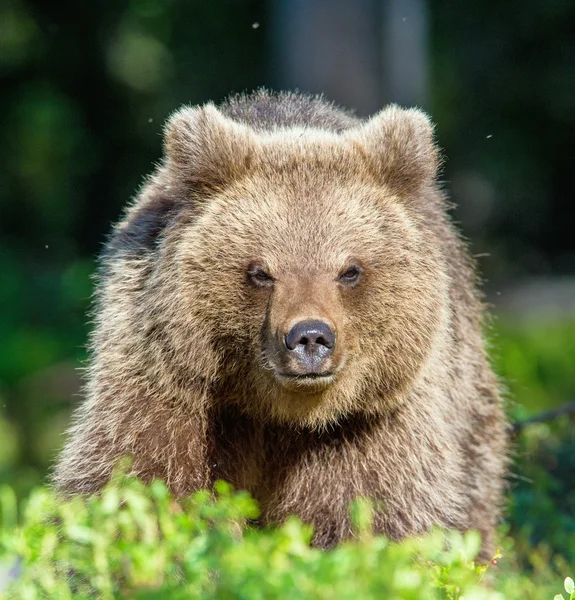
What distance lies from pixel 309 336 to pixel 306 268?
43 centimetres

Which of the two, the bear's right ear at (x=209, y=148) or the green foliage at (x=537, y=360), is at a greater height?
the bear's right ear at (x=209, y=148)

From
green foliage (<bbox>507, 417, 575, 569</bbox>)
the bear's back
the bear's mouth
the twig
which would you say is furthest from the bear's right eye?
the twig

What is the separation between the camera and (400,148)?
5516mm

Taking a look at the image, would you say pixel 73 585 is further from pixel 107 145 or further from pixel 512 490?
pixel 107 145

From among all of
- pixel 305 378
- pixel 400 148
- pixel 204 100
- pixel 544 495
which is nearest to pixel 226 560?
pixel 305 378

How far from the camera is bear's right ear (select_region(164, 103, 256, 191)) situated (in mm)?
5398

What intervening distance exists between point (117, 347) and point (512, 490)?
3.73 meters

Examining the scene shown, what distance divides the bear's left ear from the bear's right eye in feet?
2.61

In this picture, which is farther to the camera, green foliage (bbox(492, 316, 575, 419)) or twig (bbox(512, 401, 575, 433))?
green foliage (bbox(492, 316, 575, 419))

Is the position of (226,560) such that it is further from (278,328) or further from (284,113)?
(284,113)

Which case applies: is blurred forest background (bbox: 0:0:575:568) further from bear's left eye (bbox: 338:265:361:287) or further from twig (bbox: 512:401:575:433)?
bear's left eye (bbox: 338:265:361:287)

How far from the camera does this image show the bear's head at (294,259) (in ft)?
16.9

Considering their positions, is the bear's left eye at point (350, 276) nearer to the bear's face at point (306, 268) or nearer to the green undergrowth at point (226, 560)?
the bear's face at point (306, 268)

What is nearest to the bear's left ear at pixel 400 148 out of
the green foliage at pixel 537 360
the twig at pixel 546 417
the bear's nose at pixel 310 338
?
the bear's nose at pixel 310 338
